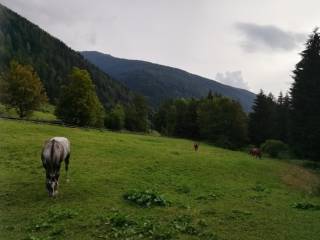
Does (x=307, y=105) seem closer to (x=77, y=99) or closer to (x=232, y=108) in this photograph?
(x=232, y=108)

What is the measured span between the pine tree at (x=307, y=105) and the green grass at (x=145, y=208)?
82.5 ft

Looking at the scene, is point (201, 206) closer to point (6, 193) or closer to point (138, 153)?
point (6, 193)

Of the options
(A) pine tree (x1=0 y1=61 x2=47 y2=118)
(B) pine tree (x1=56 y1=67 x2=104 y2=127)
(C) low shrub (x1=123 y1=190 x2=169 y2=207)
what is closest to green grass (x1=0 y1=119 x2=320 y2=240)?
(C) low shrub (x1=123 y1=190 x2=169 y2=207)

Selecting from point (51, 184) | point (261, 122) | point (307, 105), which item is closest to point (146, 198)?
point (51, 184)

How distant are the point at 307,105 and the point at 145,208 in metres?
48.7

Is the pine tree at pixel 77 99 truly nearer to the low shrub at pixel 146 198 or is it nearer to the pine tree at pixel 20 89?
the pine tree at pixel 20 89

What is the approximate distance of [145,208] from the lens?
21.2 m

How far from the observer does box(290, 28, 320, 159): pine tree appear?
62781 millimetres

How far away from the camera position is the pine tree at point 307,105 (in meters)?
62.8

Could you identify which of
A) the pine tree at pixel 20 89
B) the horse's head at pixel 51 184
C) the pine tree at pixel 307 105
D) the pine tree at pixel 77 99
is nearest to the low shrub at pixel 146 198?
the horse's head at pixel 51 184

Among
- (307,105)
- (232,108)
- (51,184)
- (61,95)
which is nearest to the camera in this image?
(51,184)

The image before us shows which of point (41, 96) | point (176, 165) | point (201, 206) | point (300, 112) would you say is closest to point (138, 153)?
point (176, 165)

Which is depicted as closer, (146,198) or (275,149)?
(146,198)

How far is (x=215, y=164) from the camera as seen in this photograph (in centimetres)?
4006
